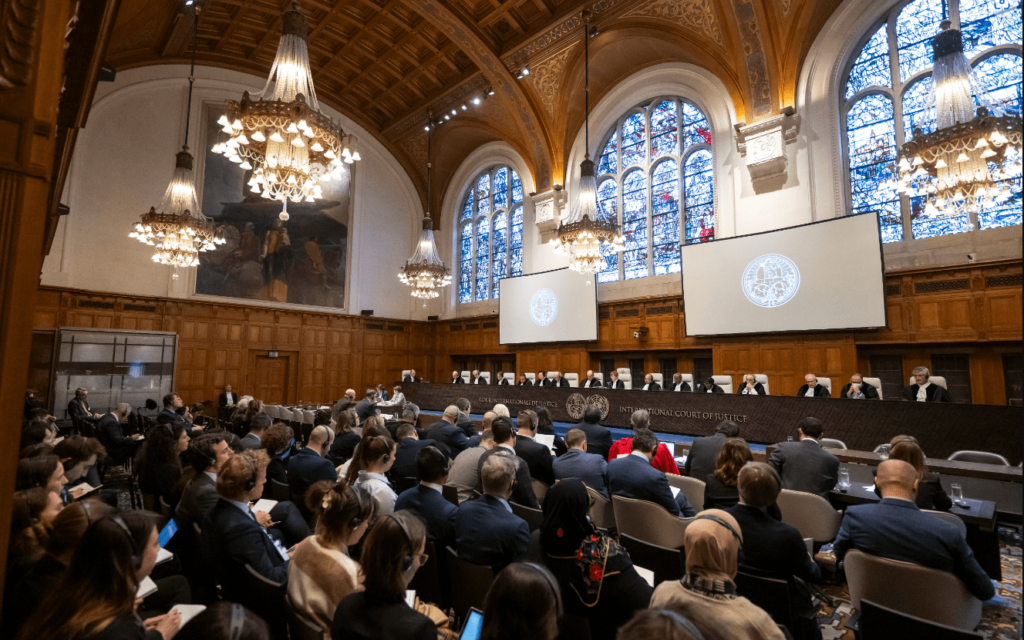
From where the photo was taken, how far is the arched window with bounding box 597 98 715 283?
11.6 m

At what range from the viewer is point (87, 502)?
6.43ft

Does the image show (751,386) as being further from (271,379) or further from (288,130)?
(271,379)

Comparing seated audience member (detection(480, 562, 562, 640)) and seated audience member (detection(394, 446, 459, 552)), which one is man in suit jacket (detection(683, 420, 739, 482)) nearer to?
seated audience member (detection(394, 446, 459, 552))

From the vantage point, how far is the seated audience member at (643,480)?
10.6 ft

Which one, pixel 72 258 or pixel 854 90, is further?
pixel 72 258

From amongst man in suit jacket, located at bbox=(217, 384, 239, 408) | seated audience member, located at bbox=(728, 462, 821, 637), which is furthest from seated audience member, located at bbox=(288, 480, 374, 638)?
man in suit jacket, located at bbox=(217, 384, 239, 408)

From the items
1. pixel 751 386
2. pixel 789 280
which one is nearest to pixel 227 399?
pixel 751 386

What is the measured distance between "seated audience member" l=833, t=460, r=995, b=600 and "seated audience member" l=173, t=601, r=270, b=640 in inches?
102

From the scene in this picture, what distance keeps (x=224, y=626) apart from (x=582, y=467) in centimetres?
301

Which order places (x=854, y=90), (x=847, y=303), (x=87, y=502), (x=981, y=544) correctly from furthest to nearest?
(x=854, y=90) → (x=847, y=303) → (x=981, y=544) → (x=87, y=502)

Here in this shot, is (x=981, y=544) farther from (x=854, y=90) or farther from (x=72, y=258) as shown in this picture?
(x=72, y=258)

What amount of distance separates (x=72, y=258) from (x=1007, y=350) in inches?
725

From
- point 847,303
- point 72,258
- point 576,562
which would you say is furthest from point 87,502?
point 72,258

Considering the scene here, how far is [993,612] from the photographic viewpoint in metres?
3.08
